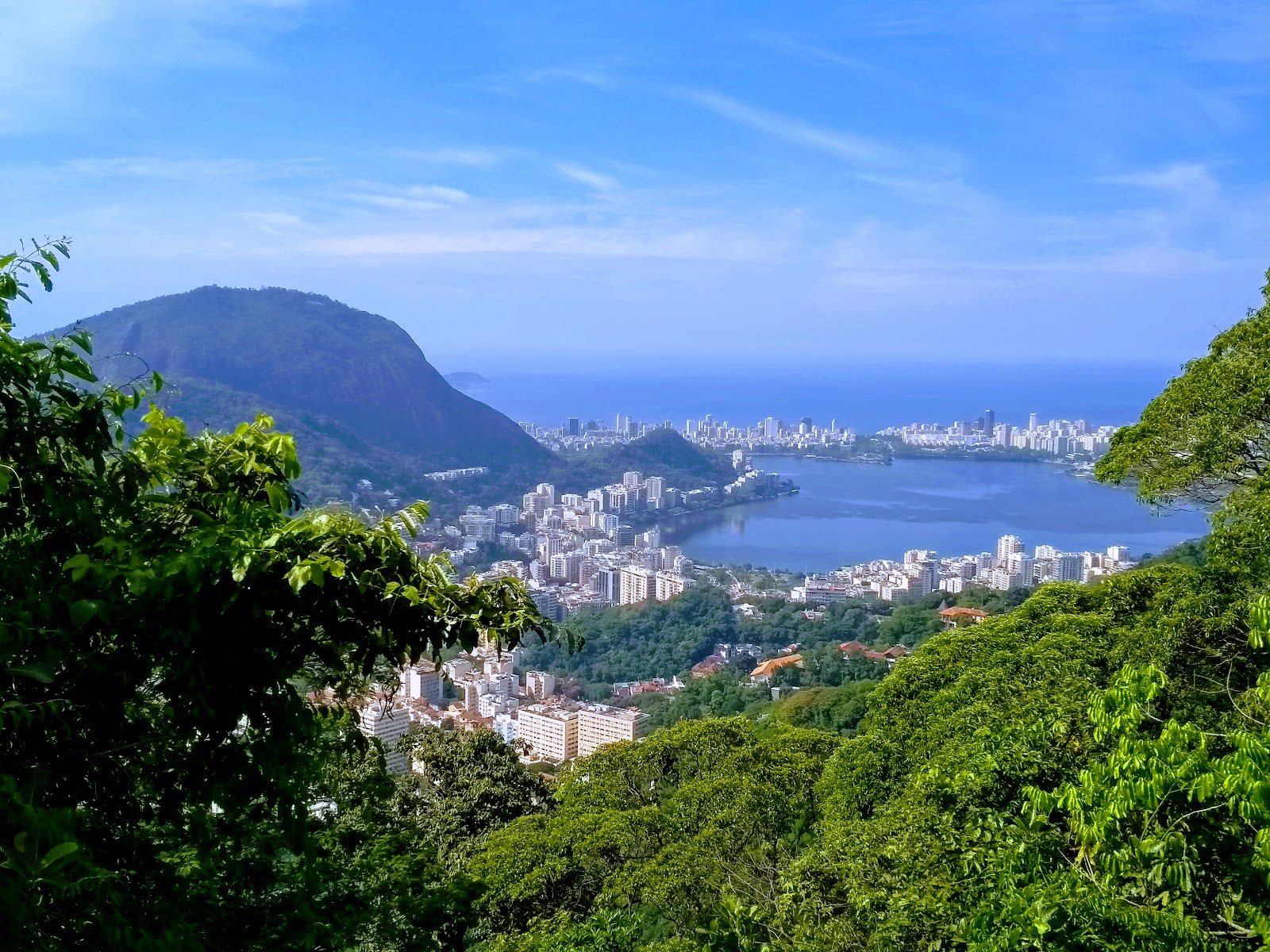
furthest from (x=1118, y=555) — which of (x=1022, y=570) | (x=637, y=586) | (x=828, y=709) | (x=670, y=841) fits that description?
(x=670, y=841)

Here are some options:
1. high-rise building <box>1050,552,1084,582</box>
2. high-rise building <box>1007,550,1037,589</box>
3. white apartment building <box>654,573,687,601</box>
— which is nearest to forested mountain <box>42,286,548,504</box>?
white apartment building <box>654,573,687,601</box>

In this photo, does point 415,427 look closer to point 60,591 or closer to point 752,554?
point 752,554

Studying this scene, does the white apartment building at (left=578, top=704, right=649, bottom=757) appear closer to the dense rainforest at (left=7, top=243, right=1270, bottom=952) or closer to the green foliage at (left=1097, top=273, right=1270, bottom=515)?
the green foliage at (left=1097, top=273, right=1270, bottom=515)

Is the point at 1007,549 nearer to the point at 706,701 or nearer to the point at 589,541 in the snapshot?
the point at 589,541

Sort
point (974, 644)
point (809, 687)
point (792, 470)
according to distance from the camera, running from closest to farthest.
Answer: point (974, 644) → point (809, 687) → point (792, 470)

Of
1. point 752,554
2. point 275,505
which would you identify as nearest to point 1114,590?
point 275,505
